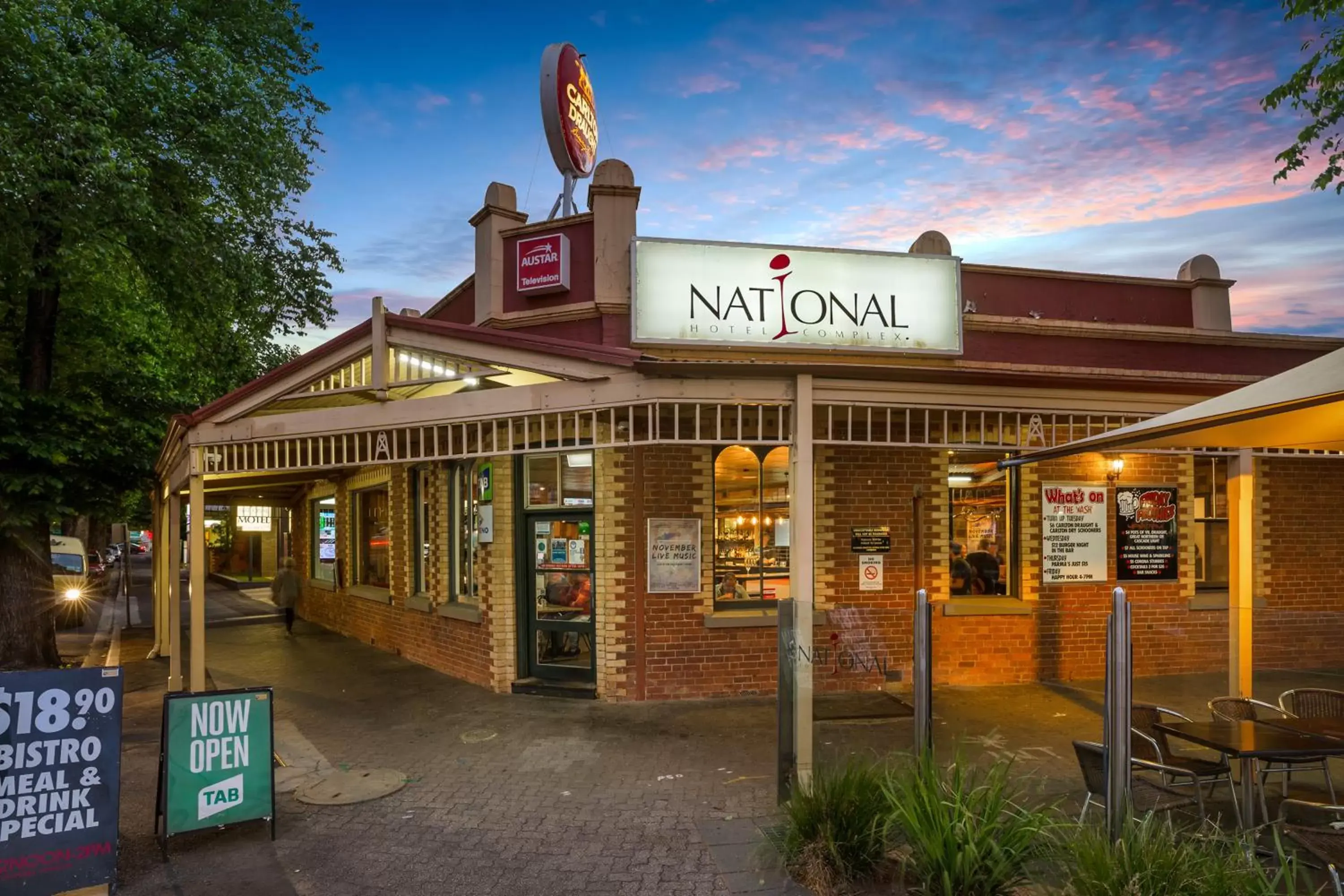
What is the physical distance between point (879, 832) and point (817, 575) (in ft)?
16.7

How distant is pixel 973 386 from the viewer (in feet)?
22.6

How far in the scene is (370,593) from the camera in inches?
550

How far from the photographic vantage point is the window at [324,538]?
17.1 meters

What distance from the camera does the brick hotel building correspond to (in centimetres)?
832

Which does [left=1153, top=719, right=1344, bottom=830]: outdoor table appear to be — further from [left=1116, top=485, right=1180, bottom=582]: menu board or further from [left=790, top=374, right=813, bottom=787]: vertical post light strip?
[left=1116, top=485, right=1180, bottom=582]: menu board

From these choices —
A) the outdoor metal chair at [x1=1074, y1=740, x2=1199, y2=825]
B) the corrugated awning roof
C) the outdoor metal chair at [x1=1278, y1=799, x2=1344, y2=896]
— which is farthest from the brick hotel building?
the outdoor metal chair at [x1=1278, y1=799, x2=1344, y2=896]

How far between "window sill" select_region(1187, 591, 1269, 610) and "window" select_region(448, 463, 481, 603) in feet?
28.8

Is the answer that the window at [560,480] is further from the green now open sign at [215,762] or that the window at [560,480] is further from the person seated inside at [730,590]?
the green now open sign at [215,762]

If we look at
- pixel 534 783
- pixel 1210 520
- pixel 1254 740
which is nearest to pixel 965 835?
pixel 1254 740

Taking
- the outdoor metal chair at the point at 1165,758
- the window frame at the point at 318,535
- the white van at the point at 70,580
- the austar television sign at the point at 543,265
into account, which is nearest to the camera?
the outdoor metal chair at the point at 1165,758

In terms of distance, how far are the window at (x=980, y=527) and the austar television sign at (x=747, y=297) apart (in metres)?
2.27

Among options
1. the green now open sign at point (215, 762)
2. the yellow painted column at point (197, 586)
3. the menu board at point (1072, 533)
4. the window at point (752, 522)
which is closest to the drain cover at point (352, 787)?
the green now open sign at point (215, 762)

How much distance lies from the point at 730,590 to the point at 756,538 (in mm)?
649

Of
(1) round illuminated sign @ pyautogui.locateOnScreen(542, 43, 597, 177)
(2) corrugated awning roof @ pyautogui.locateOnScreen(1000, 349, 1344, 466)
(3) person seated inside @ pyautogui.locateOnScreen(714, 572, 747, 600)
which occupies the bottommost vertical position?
(3) person seated inside @ pyautogui.locateOnScreen(714, 572, 747, 600)
